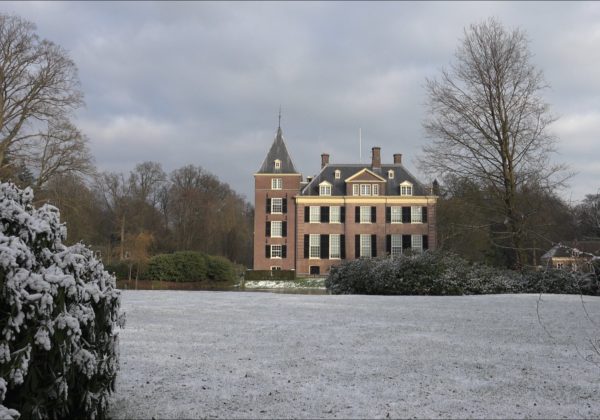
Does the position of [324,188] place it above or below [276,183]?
below

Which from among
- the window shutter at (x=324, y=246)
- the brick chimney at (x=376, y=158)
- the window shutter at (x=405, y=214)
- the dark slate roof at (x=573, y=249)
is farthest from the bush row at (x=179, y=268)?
the dark slate roof at (x=573, y=249)

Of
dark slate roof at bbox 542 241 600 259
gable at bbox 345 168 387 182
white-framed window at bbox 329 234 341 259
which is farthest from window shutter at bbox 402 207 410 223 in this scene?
dark slate roof at bbox 542 241 600 259

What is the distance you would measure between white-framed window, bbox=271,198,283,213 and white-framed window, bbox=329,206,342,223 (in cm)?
432

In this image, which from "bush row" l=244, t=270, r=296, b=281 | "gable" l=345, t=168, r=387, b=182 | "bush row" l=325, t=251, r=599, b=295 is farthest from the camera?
"gable" l=345, t=168, r=387, b=182

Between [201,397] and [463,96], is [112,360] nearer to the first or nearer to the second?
[201,397]

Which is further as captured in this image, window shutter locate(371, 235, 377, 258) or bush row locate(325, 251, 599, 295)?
window shutter locate(371, 235, 377, 258)

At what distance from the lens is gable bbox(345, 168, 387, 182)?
140 feet

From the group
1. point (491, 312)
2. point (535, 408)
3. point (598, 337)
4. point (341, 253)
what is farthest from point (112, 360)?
point (341, 253)

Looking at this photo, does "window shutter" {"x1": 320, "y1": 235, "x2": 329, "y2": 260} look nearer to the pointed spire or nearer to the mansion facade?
the mansion facade

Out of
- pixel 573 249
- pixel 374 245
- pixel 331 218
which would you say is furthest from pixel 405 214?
pixel 573 249

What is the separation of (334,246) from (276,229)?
17.2 ft

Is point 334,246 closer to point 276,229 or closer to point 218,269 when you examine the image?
point 276,229

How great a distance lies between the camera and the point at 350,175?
44.1 m

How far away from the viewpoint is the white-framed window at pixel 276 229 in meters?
43.3
